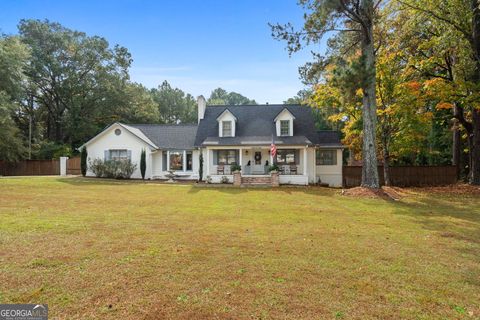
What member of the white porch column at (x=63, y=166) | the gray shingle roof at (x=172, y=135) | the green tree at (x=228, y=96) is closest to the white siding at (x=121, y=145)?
the gray shingle roof at (x=172, y=135)

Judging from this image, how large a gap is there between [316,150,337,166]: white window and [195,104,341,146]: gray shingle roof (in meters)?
0.80

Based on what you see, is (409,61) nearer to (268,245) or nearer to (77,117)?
(268,245)

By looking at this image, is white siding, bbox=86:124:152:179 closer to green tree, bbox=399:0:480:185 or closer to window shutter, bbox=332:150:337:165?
window shutter, bbox=332:150:337:165

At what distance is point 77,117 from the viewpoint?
35594 millimetres

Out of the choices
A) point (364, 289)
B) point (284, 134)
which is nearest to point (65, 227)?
point (364, 289)

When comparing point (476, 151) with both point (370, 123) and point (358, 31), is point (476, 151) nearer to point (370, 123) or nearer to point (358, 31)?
point (370, 123)

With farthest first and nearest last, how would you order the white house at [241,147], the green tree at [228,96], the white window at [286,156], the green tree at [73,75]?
the green tree at [228,96], the green tree at [73,75], the white window at [286,156], the white house at [241,147]

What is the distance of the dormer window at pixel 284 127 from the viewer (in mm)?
22953

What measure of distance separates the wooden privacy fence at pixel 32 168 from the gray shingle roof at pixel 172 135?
411 inches

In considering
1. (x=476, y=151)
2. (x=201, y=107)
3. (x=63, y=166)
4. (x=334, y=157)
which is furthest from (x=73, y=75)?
(x=476, y=151)

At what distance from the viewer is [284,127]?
23.0 meters

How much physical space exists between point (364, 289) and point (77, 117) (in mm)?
39438

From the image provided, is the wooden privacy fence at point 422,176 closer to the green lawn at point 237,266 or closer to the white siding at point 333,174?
the white siding at point 333,174

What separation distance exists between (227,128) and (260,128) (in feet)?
9.20
